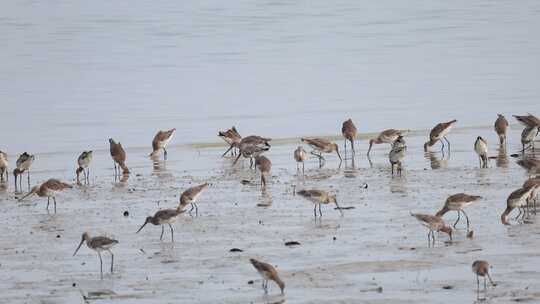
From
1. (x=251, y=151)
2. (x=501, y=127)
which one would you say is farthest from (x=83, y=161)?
(x=501, y=127)

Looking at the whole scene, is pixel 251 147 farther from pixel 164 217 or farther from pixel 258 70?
pixel 258 70

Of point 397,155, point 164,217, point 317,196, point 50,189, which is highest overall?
point 397,155

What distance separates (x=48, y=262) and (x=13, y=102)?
19.1 m

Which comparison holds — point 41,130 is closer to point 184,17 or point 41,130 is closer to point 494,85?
point 494,85

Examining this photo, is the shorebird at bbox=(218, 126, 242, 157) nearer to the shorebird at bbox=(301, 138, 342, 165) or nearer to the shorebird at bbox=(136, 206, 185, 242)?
the shorebird at bbox=(301, 138, 342, 165)

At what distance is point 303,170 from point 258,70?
1806 centimetres

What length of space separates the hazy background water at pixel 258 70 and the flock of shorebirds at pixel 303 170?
11.3 ft

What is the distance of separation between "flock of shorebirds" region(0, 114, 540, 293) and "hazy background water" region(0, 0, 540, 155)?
11.3 feet

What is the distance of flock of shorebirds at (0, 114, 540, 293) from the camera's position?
15.4m

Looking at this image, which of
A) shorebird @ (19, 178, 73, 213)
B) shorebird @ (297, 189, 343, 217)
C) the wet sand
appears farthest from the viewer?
shorebird @ (19, 178, 73, 213)

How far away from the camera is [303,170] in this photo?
2198cm

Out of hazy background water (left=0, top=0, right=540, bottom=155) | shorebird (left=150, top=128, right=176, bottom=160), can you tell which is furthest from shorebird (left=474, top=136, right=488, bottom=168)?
shorebird (left=150, top=128, right=176, bottom=160)

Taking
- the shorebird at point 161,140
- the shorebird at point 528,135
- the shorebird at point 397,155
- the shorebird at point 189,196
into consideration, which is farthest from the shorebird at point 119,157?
the shorebird at point 528,135

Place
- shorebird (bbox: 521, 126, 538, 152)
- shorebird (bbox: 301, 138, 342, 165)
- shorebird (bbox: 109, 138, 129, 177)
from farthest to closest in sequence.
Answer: shorebird (bbox: 521, 126, 538, 152), shorebird (bbox: 301, 138, 342, 165), shorebird (bbox: 109, 138, 129, 177)
